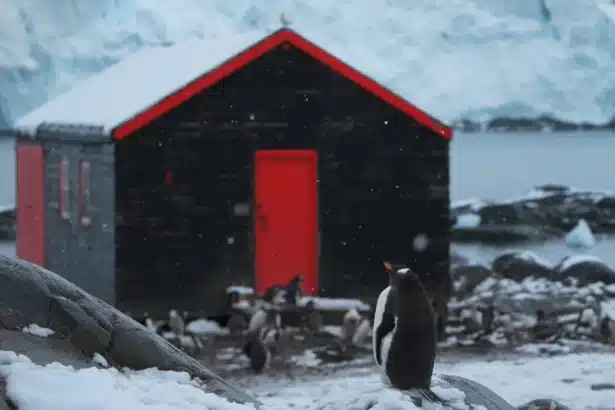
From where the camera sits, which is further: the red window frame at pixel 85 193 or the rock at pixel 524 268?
the rock at pixel 524 268

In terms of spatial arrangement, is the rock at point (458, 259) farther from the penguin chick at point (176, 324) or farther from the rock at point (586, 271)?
the penguin chick at point (176, 324)

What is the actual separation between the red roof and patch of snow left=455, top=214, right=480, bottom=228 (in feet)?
50.7

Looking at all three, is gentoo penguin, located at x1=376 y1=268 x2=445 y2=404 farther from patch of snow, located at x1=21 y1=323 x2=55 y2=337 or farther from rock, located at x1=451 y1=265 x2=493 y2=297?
rock, located at x1=451 y1=265 x2=493 y2=297

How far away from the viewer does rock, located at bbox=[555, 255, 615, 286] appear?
56.7 feet

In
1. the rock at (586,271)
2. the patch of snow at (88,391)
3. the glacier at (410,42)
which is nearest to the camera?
the patch of snow at (88,391)

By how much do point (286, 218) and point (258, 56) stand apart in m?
1.59

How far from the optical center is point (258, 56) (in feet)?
41.4

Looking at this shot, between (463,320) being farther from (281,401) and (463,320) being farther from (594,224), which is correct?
(594,224)

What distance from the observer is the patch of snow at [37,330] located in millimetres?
4508

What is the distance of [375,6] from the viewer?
46031mm

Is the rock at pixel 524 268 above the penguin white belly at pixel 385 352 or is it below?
below

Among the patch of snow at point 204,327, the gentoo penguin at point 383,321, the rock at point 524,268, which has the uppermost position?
the gentoo penguin at point 383,321

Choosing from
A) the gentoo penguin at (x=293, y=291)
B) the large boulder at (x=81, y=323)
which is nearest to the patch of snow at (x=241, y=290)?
the gentoo penguin at (x=293, y=291)

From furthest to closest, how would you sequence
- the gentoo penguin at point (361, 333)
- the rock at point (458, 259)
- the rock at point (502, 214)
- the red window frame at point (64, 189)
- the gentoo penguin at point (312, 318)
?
the rock at point (502, 214) < the rock at point (458, 259) < the red window frame at point (64, 189) < the gentoo penguin at point (312, 318) < the gentoo penguin at point (361, 333)
